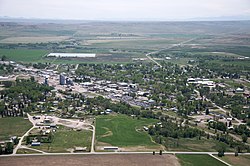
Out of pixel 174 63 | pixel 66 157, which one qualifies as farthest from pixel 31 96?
pixel 174 63

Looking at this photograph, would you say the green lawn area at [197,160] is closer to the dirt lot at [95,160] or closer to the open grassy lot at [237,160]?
the dirt lot at [95,160]

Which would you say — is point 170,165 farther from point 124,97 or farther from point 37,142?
point 124,97

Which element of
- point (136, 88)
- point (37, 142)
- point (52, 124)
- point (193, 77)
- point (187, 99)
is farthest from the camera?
point (193, 77)

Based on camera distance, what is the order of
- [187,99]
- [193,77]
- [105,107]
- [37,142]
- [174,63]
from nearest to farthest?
[37,142] < [105,107] < [187,99] < [193,77] < [174,63]

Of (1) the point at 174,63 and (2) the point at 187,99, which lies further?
(1) the point at 174,63

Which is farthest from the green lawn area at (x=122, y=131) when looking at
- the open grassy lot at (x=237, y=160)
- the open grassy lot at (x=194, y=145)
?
the open grassy lot at (x=237, y=160)

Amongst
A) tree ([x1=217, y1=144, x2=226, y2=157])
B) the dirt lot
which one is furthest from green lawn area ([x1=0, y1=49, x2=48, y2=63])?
tree ([x1=217, y1=144, x2=226, y2=157])

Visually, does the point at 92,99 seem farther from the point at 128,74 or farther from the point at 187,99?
the point at 128,74

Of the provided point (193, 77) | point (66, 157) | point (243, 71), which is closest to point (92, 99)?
point (66, 157)
